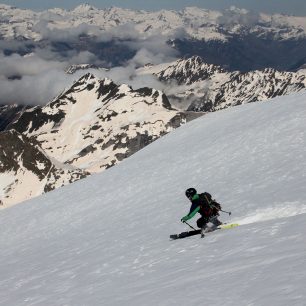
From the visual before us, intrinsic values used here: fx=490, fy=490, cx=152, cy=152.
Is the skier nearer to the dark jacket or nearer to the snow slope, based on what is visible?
the dark jacket

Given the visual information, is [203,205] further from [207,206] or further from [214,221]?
[214,221]

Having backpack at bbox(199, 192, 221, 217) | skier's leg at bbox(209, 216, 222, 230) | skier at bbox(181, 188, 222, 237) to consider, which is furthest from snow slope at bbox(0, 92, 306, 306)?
backpack at bbox(199, 192, 221, 217)

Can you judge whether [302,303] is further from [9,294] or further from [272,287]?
[9,294]

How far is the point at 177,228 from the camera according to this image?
2244 cm

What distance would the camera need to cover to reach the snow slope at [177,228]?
1188 centimetres

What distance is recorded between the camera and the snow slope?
39.0 ft

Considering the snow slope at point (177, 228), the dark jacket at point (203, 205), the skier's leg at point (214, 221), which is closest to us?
the snow slope at point (177, 228)

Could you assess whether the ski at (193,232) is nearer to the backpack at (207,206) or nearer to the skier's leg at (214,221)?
the skier's leg at (214,221)

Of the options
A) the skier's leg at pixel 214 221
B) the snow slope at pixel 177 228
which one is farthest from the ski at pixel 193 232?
the snow slope at pixel 177 228

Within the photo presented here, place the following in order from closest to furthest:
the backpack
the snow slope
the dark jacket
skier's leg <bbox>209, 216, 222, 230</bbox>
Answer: the snow slope → the dark jacket → the backpack → skier's leg <bbox>209, 216, 222, 230</bbox>

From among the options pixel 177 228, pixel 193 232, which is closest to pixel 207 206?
pixel 193 232

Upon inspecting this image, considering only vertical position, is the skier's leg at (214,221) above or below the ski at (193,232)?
above

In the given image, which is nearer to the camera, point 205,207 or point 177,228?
point 205,207

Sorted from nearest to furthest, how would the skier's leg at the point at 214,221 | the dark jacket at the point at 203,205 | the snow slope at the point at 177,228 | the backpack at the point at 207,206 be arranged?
the snow slope at the point at 177,228
the dark jacket at the point at 203,205
the backpack at the point at 207,206
the skier's leg at the point at 214,221
